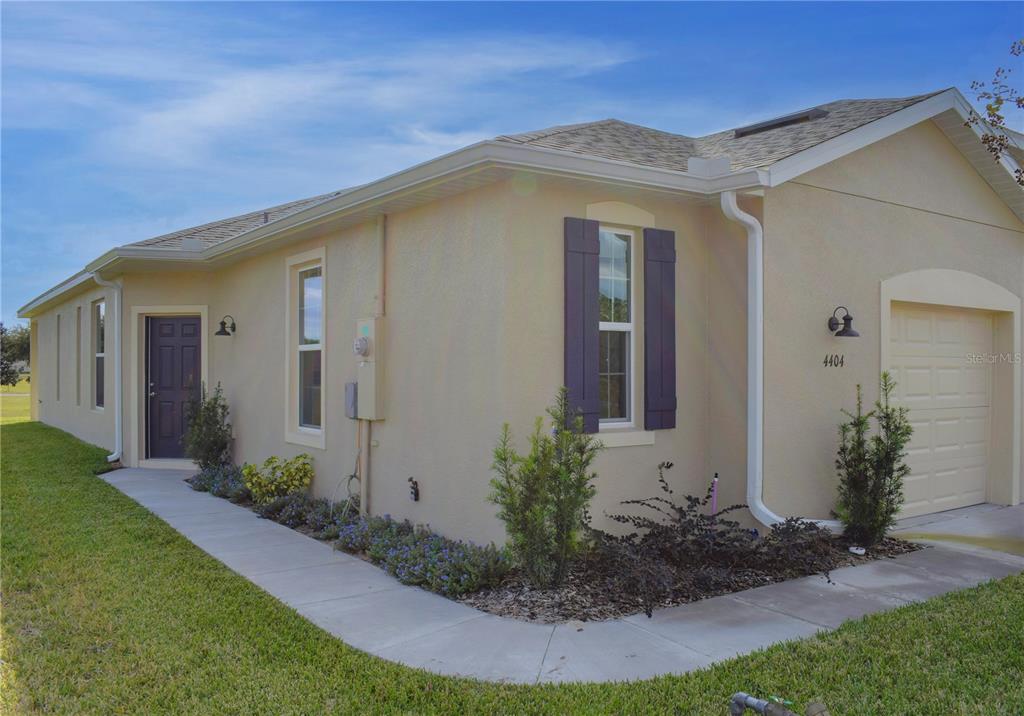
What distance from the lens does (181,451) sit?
11.4 meters

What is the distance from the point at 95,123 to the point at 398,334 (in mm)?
6234

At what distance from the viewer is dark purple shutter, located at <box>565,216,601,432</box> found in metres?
5.63

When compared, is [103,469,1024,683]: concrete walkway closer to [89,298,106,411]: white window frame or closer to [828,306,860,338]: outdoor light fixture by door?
[828,306,860,338]: outdoor light fixture by door

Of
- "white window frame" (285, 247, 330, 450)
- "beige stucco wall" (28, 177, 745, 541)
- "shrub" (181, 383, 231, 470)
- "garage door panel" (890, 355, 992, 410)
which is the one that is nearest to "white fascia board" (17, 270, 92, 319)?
"shrub" (181, 383, 231, 470)

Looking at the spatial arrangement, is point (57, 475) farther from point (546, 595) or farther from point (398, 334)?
point (546, 595)

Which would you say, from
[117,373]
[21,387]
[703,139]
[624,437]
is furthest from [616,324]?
[21,387]

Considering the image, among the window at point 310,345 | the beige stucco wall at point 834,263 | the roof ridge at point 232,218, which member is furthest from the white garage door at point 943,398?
the roof ridge at point 232,218

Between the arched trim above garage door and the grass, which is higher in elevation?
the arched trim above garage door

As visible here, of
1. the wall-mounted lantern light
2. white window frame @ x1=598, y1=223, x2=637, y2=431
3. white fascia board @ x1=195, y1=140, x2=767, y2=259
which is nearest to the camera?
white fascia board @ x1=195, y1=140, x2=767, y2=259

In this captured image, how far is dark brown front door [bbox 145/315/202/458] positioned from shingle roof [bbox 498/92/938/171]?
7.19 metres

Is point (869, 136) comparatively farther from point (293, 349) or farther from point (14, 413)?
point (14, 413)

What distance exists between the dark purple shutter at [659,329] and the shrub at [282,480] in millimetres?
4134

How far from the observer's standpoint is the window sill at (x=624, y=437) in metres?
5.77

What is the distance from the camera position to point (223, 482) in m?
9.15
